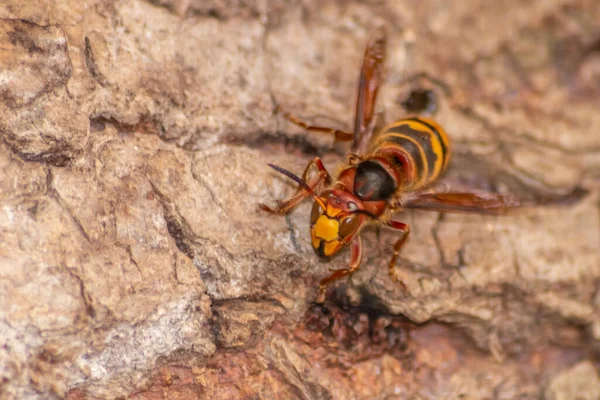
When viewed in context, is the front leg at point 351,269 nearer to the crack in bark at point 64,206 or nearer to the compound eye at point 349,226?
the compound eye at point 349,226

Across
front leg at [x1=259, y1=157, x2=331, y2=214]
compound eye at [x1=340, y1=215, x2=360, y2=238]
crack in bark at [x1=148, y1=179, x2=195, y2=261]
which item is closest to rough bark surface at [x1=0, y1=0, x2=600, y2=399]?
crack in bark at [x1=148, y1=179, x2=195, y2=261]

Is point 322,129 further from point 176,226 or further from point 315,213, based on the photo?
point 176,226

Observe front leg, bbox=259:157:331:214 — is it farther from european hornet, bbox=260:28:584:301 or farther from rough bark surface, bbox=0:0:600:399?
rough bark surface, bbox=0:0:600:399

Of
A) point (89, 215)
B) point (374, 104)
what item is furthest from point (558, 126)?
point (89, 215)

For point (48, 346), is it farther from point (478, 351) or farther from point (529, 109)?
point (529, 109)

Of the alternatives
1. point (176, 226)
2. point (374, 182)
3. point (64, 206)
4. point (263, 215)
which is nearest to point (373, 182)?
point (374, 182)
